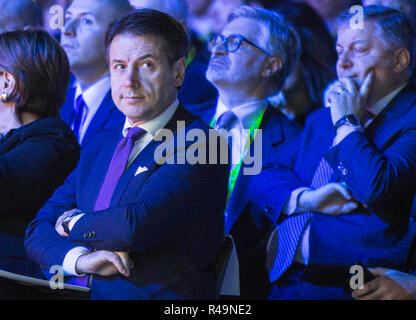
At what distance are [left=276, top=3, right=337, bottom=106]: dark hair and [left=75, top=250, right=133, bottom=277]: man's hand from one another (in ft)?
3.86

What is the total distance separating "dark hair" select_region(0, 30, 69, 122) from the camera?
3.70 m

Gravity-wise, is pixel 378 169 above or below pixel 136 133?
→ below

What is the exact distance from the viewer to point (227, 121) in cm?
360

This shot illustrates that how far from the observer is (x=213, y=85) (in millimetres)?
3676

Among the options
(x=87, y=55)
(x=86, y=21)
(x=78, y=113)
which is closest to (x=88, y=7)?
(x=86, y=21)

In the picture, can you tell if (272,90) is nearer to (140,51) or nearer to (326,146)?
(326,146)

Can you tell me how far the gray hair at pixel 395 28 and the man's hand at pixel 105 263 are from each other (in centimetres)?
154

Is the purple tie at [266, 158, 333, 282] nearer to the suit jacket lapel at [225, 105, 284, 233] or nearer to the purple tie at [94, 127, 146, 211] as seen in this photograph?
the suit jacket lapel at [225, 105, 284, 233]

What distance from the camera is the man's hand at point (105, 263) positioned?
318 centimetres

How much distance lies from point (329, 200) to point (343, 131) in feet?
1.03

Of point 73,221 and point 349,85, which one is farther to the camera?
point 349,85

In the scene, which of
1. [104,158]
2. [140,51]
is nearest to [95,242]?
[104,158]

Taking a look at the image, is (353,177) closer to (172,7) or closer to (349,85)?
(349,85)

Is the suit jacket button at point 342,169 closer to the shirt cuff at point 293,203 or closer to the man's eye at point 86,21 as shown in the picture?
the shirt cuff at point 293,203
